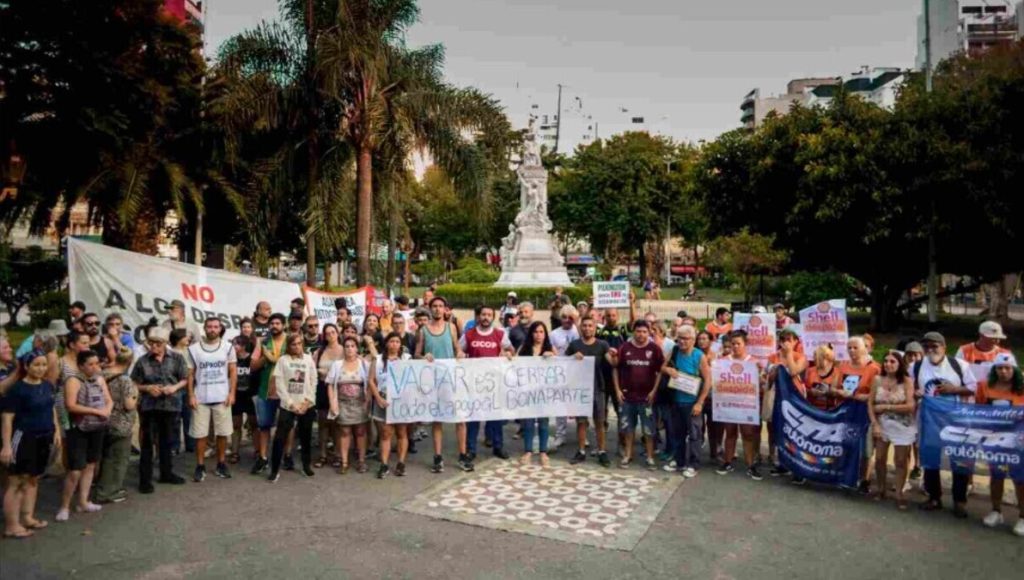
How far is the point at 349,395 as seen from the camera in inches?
332

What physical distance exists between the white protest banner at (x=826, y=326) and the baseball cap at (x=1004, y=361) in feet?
12.5

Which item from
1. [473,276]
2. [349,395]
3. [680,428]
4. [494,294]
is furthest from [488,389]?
[473,276]

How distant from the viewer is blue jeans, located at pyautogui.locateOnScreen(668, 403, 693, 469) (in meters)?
8.63

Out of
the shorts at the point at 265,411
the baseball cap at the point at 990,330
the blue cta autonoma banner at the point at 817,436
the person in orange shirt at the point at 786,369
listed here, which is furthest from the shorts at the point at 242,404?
the baseball cap at the point at 990,330

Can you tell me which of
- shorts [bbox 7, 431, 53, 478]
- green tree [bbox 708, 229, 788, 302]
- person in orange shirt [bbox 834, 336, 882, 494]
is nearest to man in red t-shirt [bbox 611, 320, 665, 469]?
person in orange shirt [bbox 834, 336, 882, 494]

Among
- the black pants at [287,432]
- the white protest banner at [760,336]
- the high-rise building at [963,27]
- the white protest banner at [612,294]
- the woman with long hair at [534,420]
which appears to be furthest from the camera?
the high-rise building at [963,27]

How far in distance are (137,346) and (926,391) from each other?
361 inches

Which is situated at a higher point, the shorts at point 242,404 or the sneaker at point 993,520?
the shorts at point 242,404

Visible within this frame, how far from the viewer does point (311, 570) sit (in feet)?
18.5

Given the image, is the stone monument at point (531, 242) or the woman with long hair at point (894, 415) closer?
the woman with long hair at point (894, 415)

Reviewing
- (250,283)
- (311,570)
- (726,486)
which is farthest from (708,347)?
(250,283)

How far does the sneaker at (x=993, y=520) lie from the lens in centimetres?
680

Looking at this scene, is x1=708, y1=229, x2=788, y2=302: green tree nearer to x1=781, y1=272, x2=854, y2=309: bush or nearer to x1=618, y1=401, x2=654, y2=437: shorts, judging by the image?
x1=781, y1=272, x2=854, y2=309: bush

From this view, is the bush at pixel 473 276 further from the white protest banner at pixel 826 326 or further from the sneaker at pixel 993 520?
the sneaker at pixel 993 520
